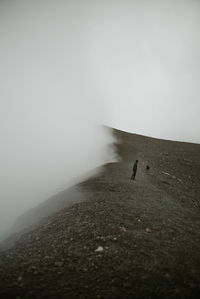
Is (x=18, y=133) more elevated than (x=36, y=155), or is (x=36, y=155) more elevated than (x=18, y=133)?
(x=18, y=133)

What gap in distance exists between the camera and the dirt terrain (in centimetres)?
657

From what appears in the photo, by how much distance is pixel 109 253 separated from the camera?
27.3ft

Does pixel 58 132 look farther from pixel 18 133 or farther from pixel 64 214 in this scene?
pixel 64 214

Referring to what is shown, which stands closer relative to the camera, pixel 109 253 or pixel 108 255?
pixel 108 255

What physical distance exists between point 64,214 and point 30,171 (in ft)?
70.2

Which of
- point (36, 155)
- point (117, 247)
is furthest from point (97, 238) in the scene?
point (36, 155)

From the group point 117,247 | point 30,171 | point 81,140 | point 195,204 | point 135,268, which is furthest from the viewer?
point 81,140

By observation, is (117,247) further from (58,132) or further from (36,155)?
(58,132)

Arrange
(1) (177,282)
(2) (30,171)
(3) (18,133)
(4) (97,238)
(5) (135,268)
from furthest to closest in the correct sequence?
(3) (18,133)
(2) (30,171)
(4) (97,238)
(5) (135,268)
(1) (177,282)

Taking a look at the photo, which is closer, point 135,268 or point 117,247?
point 135,268

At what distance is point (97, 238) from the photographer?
31.1 ft

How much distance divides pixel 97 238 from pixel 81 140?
39.1 metres

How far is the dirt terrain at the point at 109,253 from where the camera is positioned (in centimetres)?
657

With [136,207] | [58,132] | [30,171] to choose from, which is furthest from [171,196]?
[58,132]
